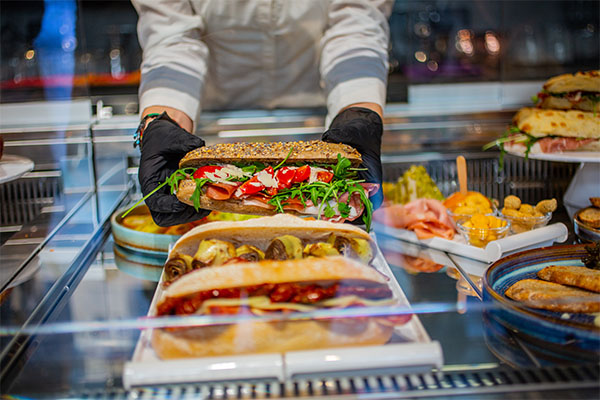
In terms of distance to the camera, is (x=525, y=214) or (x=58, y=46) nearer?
(x=525, y=214)

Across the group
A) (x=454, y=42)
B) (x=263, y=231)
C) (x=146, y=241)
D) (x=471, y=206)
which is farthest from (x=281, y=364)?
(x=454, y=42)

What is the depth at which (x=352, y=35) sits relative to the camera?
250 cm

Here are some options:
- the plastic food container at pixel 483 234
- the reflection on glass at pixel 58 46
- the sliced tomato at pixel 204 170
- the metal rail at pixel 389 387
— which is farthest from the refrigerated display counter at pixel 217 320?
the sliced tomato at pixel 204 170

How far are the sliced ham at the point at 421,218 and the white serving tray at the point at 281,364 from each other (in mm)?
896

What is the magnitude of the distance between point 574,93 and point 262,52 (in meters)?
1.38

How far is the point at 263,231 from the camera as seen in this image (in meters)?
1.45

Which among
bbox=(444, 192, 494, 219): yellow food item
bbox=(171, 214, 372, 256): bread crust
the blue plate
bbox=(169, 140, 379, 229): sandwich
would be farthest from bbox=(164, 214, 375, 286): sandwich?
bbox=(444, 192, 494, 219): yellow food item

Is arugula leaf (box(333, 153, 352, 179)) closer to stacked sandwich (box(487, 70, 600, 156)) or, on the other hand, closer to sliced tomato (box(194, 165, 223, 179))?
sliced tomato (box(194, 165, 223, 179))

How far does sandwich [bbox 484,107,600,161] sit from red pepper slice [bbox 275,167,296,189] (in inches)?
42.2

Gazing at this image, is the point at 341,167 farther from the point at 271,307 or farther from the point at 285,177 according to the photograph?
the point at 271,307

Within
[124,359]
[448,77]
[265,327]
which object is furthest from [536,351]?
[448,77]

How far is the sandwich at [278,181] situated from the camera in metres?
1.71

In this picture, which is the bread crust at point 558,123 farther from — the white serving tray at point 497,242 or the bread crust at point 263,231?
the bread crust at point 263,231

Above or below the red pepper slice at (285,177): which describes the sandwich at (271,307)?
below
